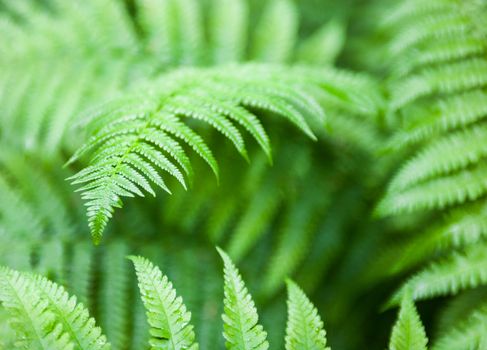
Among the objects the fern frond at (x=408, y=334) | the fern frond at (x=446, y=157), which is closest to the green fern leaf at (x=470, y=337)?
the fern frond at (x=408, y=334)

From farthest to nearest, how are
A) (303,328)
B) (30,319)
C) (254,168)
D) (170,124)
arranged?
(254,168)
(170,124)
(303,328)
(30,319)

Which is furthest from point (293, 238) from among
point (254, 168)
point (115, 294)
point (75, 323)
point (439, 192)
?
point (75, 323)

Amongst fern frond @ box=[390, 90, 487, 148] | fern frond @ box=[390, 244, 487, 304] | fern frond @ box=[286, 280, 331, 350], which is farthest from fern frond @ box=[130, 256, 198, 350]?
fern frond @ box=[390, 90, 487, 148]

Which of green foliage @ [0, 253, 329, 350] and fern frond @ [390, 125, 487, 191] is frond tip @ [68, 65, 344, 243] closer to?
green foliage @ [0, 253, 329, 350]

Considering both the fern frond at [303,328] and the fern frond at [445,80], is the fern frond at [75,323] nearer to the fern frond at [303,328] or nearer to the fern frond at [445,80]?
the fern frond at [303,328]

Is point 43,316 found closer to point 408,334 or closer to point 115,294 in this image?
point 115,294

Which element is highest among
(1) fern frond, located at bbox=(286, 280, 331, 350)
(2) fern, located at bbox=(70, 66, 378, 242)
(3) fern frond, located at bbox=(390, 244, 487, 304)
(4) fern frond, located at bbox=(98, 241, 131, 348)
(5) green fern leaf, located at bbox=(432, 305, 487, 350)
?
(2) fern, located at bbox=(70, 66, 378, 242)
